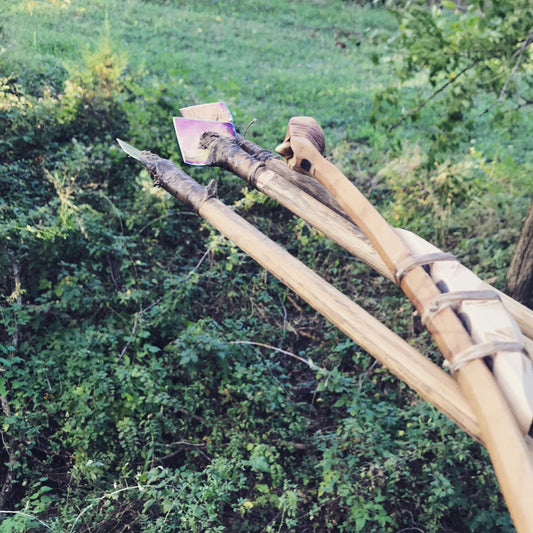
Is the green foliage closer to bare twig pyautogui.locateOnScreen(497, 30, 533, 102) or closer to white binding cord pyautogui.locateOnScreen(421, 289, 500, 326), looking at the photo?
bare twig pyautogui.locateOnScreen(497, 30, 533, 102)

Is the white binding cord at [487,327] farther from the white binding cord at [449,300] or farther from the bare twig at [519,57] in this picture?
the bare twig at [519,57]

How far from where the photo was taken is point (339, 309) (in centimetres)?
110

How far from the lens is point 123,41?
21.0ft

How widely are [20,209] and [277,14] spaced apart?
8.08 meters

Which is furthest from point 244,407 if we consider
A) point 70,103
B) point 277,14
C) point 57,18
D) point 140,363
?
point 277,14

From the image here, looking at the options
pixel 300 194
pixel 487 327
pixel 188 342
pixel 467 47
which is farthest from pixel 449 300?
pixel 467 47

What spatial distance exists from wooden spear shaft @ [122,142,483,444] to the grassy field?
1.21 m

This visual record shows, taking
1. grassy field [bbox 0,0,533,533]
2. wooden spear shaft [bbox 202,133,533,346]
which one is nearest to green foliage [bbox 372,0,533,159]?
grassy field [bbox 0,0,533,533]

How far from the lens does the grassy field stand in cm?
227

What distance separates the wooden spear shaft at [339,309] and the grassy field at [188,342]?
1209 mm

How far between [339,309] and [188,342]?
1843mm

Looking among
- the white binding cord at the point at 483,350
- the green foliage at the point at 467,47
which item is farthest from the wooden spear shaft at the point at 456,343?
the green foliage at the point at 467,47

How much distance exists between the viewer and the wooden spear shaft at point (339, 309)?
948mm

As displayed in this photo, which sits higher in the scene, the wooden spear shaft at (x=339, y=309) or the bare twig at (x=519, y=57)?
the bare twig at (x=519, y=57)
